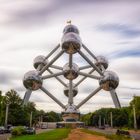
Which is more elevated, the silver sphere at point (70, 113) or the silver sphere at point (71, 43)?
the silver sphere at point (71, 43)

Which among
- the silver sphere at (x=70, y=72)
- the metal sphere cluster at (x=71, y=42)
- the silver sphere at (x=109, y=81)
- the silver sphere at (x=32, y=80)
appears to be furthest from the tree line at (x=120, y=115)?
the silver sphere at (x=32, y=80)

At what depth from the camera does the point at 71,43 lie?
53500 millimetres

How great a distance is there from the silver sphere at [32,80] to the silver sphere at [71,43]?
21.7 feet

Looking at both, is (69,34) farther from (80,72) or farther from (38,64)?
(38,64)

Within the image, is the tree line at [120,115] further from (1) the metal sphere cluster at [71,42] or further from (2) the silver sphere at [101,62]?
(1) the metal sphere cluster at [71,42]

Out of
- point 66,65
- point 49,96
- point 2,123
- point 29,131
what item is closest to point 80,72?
point 66,65

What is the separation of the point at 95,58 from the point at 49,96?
12.8m

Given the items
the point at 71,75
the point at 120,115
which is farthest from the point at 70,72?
the point at 120,115

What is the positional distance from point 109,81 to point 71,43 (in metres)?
8.82

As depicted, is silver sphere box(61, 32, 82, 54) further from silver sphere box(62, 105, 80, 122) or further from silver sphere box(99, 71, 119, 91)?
silver sphere box(62, 105, 80, 122)

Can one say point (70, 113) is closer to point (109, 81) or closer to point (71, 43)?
point (109, 81)

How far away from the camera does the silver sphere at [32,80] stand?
183 feet

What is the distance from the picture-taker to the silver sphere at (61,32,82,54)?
176ft

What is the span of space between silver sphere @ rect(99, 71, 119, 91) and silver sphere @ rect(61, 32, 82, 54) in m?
6.48
